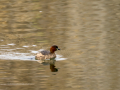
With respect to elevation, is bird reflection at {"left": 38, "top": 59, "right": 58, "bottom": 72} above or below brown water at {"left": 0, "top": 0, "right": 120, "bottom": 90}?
below

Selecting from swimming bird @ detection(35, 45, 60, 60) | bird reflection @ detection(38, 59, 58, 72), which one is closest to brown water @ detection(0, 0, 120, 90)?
bird reflection @ detection(38, 59, 58, 72)

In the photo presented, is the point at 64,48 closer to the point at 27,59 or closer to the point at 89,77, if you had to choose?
the point at 27,59

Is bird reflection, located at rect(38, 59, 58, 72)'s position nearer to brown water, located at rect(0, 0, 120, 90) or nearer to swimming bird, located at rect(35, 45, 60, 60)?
brown water, located at rect(0, 0, 120, 90)

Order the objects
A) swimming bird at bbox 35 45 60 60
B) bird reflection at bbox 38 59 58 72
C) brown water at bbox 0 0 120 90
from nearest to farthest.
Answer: brown water at bbox 0 0 120 90 → bird reflection at bbox 38 59 58 72 → swimming bird at bbox 35 45 60 60

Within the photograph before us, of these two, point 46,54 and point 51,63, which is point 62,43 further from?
point 51,63

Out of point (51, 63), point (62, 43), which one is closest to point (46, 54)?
point (51, 63)

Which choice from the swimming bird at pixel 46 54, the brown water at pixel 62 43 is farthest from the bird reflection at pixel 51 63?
the swimming bird at pixel 46 54

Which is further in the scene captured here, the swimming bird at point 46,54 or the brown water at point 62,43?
the swimming bird at point 46,54

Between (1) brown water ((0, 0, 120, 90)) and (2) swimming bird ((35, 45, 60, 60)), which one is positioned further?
(2) swimming bird ((35, 45, 60, 60))

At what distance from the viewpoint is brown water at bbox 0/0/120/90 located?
33.1ft

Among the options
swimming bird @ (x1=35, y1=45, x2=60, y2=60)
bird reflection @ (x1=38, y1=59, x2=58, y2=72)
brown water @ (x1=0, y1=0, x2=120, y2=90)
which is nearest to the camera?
brown water @ (x1=0, y1=0, x2=120, y2=90)

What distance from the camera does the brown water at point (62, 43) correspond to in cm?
1009

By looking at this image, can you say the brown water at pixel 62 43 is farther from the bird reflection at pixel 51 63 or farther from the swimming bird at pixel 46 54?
the swimming bird at pixel 46 54

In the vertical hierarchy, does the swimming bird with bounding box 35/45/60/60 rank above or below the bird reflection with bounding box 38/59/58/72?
above
